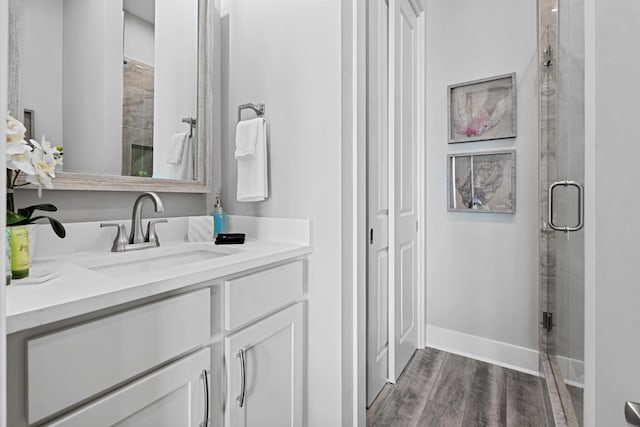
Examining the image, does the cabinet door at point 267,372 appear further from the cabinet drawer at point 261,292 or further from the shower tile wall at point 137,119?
the shower tile wall at point 137,119

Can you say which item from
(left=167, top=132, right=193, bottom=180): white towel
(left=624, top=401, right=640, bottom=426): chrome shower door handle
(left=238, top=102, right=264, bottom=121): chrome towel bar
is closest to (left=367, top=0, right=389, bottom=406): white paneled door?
(left=238, top=102, right=264, bottom=121): chrome towel bar

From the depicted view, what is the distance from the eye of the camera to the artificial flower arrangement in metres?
0.78

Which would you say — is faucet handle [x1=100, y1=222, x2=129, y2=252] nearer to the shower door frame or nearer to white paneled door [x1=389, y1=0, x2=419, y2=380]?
white paneled door [x1=389, y1=0, x2=419, y2=380]

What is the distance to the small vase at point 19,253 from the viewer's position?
2.46 feet

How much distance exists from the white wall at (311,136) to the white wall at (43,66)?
2.32ft

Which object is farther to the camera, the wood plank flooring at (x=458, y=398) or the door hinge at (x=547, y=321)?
the door hinge at (x=547, y=321)

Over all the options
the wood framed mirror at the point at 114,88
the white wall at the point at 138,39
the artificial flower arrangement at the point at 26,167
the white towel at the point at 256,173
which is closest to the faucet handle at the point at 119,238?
the wood framed mirror at the point at 114,88

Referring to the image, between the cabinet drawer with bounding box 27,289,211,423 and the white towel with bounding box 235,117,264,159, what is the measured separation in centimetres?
71

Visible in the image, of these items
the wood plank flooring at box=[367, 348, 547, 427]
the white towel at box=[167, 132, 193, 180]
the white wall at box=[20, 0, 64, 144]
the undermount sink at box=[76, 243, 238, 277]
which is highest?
the white wall at box=[20, 0, 64, 144]

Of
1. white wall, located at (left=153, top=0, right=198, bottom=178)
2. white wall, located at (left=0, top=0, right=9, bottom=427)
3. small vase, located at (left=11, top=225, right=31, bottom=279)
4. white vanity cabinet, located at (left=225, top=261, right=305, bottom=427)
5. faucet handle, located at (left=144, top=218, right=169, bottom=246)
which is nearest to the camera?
white wall, located at (left=0, top=0, right=9, bottom=427)

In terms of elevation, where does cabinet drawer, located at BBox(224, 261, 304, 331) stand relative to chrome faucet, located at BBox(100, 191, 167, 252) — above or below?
below

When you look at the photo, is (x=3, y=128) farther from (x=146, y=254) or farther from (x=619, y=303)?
(x=619, y=303)

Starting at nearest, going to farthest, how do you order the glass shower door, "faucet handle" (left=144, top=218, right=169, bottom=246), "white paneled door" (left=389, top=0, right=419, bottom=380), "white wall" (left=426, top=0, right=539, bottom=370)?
the glass shower door, "faucet handle" (left=144, top=218, right=169, bottom=246), "white paneled door" (left=389, top=0, right=419, bottom=380), "white wall" (left=426, top=0, right=539, bottom=370)

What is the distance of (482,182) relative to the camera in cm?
215
